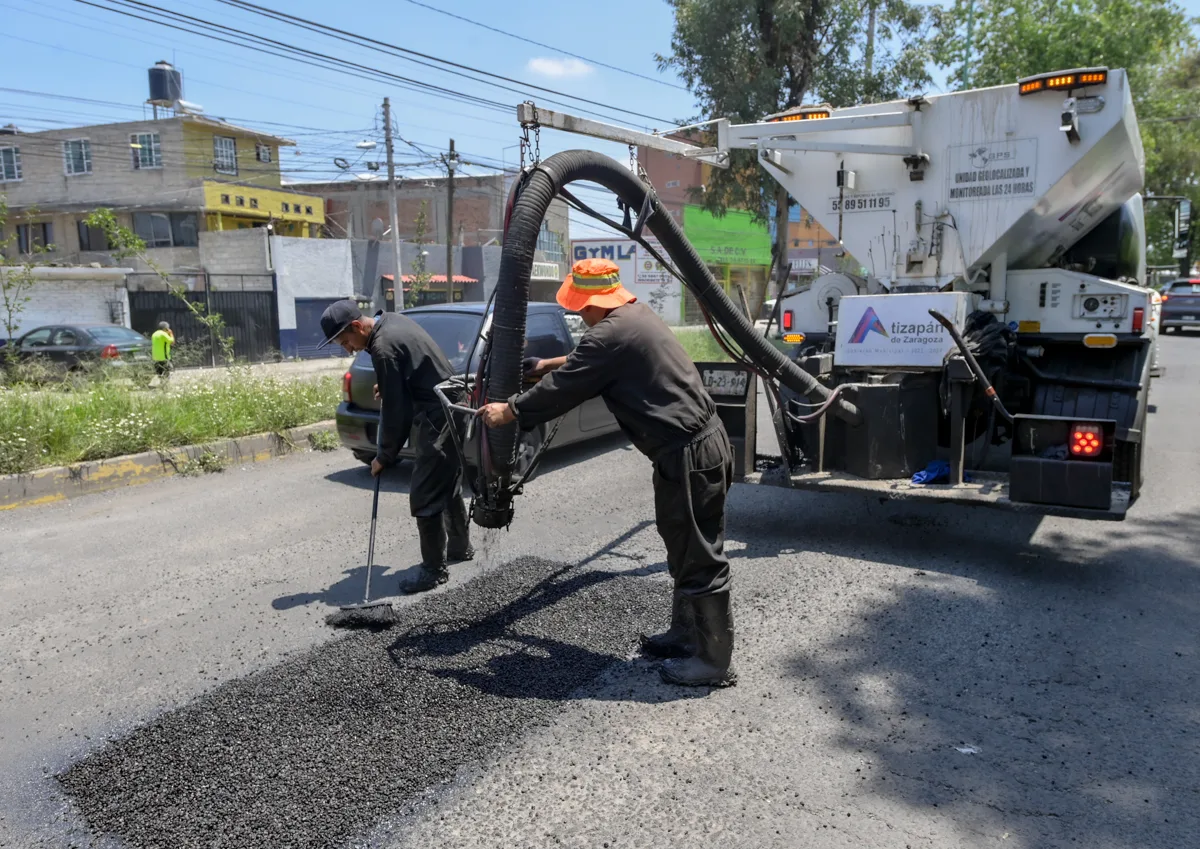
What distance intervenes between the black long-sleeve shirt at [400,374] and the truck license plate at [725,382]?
1823 mm

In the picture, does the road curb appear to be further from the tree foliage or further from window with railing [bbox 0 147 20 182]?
window with railing [bbox 0 147 20 182]

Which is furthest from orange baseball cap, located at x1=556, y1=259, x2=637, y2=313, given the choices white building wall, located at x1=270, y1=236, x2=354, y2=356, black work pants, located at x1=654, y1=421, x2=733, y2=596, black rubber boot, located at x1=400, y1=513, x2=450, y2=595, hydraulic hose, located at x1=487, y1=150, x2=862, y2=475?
white building wall, located at x1=270, y1=236, x2=354, y2=356

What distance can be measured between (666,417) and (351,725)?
1849 mm

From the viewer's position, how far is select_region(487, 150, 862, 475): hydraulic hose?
3711 millimetres

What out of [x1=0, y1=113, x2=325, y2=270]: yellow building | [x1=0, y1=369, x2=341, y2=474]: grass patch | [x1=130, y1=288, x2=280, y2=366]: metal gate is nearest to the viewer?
[x1=0, y1=369, x2=341, y2=474]: grass patch

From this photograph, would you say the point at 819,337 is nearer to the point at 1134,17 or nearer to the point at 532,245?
the point at 532,245

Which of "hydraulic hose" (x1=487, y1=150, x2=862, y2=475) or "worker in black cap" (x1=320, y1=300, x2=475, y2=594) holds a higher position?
"hydraulic hose" (x1=487, y1=150, x2=862, y2=475)

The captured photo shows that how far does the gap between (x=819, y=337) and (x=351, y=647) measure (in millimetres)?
4811

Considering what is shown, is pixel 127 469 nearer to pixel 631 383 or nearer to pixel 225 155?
pixel 631 383

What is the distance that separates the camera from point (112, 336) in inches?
664

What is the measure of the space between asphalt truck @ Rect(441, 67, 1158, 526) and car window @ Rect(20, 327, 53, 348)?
15484 millimetres

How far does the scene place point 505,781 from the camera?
3059 millimetres

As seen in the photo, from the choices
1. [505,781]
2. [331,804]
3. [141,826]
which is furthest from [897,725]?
[141,826]

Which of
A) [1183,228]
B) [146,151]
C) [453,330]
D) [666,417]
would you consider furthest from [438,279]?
[666,417]
